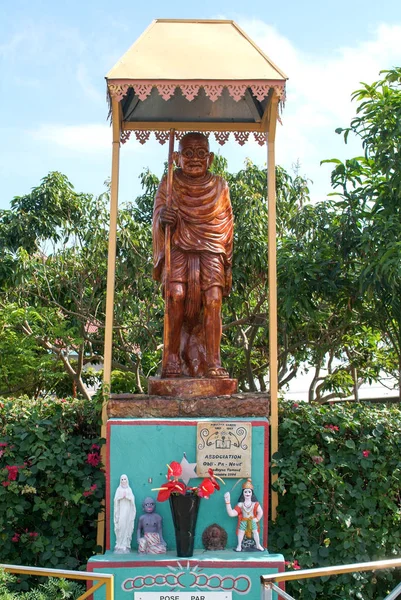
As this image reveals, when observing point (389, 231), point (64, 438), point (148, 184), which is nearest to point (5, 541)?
point (64, 438)

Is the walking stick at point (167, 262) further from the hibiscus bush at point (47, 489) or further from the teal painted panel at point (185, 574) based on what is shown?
the teal painted panel at point (185, 574)

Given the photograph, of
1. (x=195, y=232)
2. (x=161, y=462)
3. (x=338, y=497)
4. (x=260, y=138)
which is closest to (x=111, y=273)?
(x=195, y=232)

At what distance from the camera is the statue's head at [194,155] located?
6.17 metres

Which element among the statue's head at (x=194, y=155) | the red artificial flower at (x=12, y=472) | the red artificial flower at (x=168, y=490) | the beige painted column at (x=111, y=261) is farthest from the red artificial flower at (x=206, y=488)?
the statue's head at (x=194, y=155)

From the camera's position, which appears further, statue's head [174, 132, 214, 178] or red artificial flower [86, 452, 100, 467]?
statue's head [174, 132, 214, 178]

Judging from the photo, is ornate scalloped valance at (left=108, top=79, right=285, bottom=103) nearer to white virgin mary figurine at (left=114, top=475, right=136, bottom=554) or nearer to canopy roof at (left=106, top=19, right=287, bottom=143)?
canopy roof at (left=106, top=19, right=287, bottom=143)

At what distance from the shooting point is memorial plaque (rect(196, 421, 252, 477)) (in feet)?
17.8

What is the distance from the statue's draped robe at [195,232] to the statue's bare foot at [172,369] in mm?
171

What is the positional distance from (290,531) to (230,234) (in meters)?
2.44

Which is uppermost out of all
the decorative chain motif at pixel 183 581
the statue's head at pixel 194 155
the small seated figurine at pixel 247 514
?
the statue's head at pixel 194 155

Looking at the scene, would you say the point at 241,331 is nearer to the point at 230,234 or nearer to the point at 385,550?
the point at 230,234

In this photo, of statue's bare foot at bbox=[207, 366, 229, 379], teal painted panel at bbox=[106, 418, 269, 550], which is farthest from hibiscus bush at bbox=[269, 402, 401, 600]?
statue's bare foot at bbox=[207, 366, 229, 379]

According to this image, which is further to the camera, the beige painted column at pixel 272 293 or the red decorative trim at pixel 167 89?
the beige painted column at pixel 272 293

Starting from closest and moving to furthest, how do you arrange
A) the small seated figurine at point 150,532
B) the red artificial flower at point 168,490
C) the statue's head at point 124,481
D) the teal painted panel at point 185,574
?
the teal painted panel at point 185,574, the red artificial flower at point 168,490, the small seated figurine at point 150,532, the statue's head at point 124,481
